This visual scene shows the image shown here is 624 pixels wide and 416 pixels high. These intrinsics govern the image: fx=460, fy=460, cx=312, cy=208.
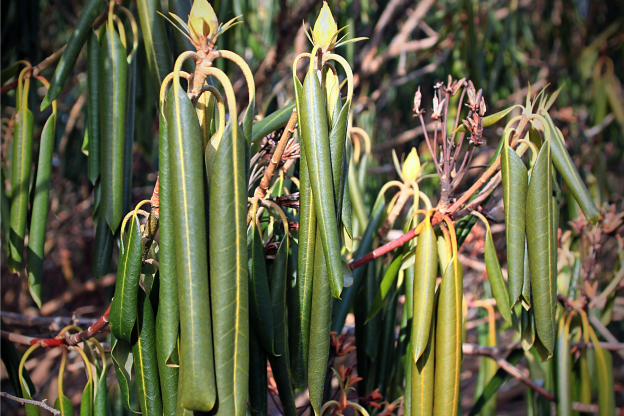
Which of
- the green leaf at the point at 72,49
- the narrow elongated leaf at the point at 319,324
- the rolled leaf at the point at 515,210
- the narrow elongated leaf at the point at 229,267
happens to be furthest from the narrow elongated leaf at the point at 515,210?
the green leaf at the point at 72,49

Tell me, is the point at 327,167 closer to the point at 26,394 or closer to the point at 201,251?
the point at 201,251

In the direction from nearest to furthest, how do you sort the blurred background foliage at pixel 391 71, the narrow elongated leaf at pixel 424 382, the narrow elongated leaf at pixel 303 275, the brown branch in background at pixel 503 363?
the narrow elongated leaf at pixel 303 275 < the narrow elongated leaf at pixel 424 382 < the brown branch in background at pixel 503 363 < the blurred background foliage at pixel 391 71

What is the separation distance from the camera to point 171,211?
509 mm

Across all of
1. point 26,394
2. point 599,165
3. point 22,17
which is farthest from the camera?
point 599,165

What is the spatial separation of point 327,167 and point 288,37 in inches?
52.5

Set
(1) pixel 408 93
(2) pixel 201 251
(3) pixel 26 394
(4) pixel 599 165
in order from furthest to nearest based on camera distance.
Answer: (1) pixel 408 93
(4) pixel 599 165
(3) pixel 26 394
(2) pixel 201 251

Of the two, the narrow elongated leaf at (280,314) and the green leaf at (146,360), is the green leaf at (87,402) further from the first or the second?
the narrow elongated leaf at (280,314)

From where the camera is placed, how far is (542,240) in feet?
2.08

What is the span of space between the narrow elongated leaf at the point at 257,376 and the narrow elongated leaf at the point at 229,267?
0.43 feet

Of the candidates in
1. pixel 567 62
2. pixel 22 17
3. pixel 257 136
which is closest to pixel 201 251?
pixel 257 136

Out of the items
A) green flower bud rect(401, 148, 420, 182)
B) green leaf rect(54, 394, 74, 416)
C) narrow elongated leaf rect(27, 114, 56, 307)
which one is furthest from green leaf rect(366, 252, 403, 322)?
narrow elongated leaf rect(27, 114, 56, 307)

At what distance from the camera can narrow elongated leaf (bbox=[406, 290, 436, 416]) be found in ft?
2.20

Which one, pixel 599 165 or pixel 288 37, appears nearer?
pixel 288 37

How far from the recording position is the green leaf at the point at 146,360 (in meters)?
0.60
